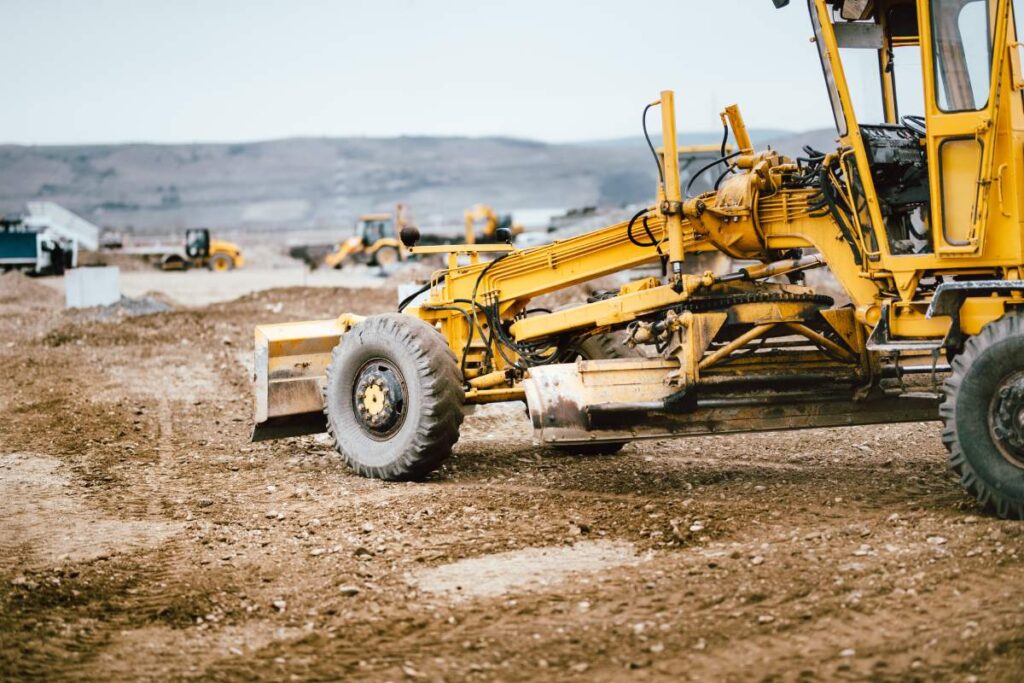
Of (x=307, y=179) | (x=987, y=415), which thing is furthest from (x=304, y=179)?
(x=987, y=415)

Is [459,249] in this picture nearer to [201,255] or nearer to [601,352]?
[601,352]

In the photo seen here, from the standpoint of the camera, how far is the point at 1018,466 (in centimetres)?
628

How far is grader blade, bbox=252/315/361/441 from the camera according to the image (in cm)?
910

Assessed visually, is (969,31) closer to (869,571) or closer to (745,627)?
(869,571)

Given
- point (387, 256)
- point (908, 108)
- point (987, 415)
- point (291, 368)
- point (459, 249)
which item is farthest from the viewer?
point (387, 256)

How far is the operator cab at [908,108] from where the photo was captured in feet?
22.3

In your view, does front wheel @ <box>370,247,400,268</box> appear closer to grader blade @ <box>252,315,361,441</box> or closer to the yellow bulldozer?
the yellow bulldozer

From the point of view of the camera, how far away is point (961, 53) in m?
6.84

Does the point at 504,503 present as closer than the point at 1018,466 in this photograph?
No

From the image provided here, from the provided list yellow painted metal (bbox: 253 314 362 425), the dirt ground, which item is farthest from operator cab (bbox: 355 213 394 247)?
yellow painted metal (bbox: 253 314 362 425)

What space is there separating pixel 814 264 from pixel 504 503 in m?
2.67

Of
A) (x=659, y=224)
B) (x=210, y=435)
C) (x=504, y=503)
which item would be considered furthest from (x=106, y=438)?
(x=659, y=224)

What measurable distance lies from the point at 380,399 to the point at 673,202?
2.31 meters

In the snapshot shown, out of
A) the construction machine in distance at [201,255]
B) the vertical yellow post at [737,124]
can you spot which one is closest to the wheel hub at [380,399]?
the vertical yellow post at [737,124]
